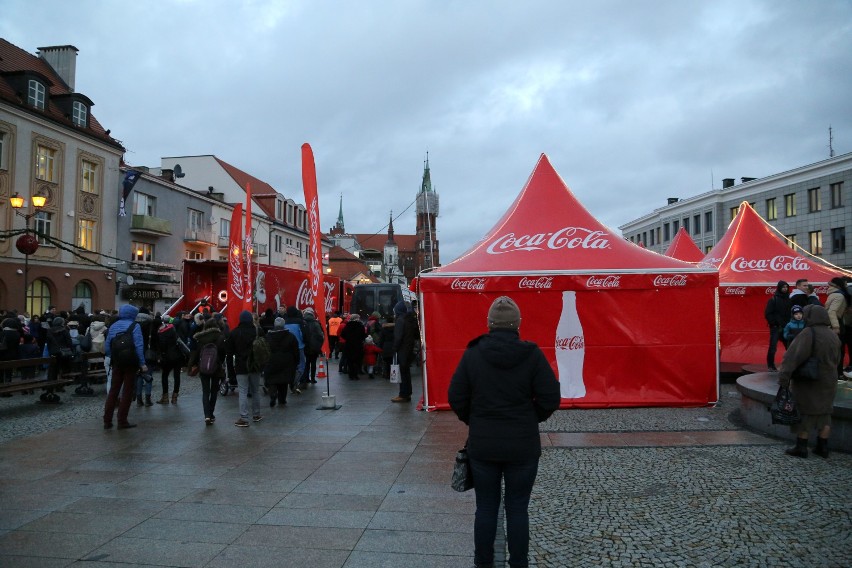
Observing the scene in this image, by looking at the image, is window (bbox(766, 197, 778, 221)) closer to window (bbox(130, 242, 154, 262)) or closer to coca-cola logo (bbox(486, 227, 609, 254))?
window (bbox(130, 242, 154, 262))

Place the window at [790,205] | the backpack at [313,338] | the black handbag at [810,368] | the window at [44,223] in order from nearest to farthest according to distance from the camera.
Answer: the black handbag at [810,368] → the backpack at [313,338] → the window at [44,223] → the window at [790,205]

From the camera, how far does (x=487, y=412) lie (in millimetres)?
3922

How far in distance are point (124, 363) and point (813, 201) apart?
48774 millimetres

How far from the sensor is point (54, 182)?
29.2 m

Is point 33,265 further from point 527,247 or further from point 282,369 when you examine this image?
point 527,247

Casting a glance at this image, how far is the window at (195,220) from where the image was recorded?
40.7 metres

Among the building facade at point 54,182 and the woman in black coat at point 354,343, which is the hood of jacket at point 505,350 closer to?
the woman in black coat at point 354,343

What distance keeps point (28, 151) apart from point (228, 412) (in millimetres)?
22921

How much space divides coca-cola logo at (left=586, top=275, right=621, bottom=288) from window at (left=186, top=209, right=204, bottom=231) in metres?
34.9

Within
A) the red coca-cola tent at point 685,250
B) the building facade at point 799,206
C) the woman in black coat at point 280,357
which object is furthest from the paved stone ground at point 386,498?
the building facade at point 799,206

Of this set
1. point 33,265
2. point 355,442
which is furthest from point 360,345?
point 33,265

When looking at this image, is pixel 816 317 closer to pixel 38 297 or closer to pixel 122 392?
pixel 122 392

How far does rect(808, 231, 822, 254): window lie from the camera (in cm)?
4505

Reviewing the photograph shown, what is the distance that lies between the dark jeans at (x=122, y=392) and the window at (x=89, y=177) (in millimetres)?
25394
